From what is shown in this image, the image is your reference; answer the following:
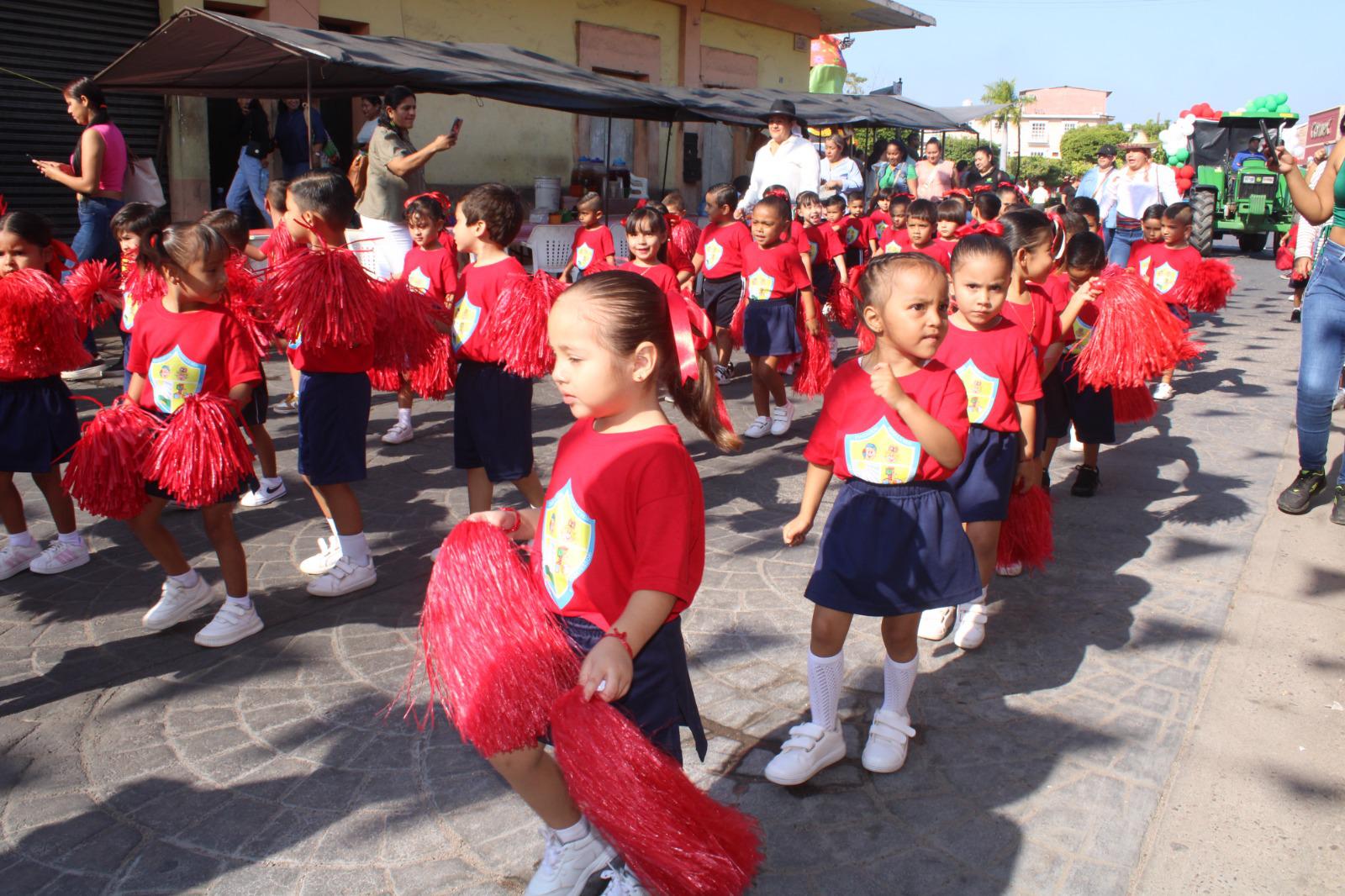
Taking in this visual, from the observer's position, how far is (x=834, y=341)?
10688 mm

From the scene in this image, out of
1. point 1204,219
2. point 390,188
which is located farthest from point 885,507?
point 1204,219

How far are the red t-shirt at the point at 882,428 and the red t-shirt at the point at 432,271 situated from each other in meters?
3.47

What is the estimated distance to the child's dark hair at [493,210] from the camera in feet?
14.4

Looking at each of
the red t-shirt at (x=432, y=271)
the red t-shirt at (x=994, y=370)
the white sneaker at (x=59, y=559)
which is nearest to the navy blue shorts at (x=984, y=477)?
the red t-shirt at (x=994, y=370)

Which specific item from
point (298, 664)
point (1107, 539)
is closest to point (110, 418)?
point (298, 664)

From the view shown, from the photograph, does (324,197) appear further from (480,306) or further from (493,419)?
(493,419)

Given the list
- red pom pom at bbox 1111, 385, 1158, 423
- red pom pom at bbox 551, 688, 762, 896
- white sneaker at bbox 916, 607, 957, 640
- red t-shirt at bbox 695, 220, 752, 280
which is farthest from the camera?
red t-shirt at bbox 695, 220, 752, 280

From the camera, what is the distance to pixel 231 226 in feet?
16.1

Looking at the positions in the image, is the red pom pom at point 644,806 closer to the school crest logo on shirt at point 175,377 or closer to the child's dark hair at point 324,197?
the school crest logo on shirt at point 175,377

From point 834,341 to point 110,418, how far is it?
7.87 meters

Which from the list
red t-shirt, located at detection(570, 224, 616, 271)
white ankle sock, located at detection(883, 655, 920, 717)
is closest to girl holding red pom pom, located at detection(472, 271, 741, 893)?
white ankle sock, located at detection(883, 655, 920, 717)

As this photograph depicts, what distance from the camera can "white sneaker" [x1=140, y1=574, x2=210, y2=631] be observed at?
4012 mm

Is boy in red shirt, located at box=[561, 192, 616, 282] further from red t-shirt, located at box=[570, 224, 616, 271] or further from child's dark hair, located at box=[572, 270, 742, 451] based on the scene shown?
child's dark hair, located at box=[572, 270, 742, 451]

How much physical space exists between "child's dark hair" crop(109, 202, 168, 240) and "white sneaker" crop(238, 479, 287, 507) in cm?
137
